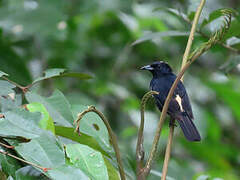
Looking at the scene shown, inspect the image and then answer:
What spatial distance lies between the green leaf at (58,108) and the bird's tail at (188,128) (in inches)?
35.9

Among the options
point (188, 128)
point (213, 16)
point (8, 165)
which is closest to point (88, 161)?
point (8, 165)

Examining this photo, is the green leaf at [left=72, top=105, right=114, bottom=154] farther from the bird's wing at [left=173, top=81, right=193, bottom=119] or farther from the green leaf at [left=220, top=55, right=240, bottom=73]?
the bird's wing at [left=173, top=81, right=193, bottom=119]

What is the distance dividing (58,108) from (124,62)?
3.14m

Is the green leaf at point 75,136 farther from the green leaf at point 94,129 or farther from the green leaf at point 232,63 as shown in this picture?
the green leaf at point 232,63

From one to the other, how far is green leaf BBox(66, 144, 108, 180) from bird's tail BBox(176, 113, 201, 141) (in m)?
1.12

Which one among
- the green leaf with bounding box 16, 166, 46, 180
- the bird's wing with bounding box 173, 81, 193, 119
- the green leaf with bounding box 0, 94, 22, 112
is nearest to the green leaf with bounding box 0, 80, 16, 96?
the green leaf with bounding box 0, 94, 22, 112

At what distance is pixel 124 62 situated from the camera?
194 inches

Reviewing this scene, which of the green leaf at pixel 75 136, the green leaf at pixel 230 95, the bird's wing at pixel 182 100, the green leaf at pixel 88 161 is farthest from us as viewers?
the green leaf at pixel 230 95

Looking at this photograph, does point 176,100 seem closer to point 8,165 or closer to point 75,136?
point 75,136

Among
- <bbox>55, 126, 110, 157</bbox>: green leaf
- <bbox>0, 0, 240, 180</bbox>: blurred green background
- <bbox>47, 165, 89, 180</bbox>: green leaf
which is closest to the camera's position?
<bbox>47, 165, 89, 180</bbox>: green leaf

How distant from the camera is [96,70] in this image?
4879 mm

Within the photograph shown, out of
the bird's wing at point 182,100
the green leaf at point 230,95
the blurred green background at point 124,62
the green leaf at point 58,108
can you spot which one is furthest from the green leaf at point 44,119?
the green leaf at point 230,95

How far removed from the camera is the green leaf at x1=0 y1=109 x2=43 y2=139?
4.60ft

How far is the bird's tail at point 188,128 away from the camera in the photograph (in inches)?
99.9
